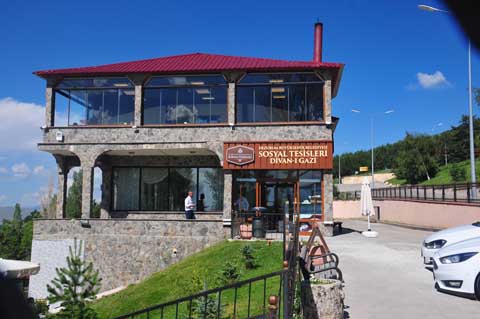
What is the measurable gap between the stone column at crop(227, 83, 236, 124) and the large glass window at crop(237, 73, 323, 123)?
408 millimetres

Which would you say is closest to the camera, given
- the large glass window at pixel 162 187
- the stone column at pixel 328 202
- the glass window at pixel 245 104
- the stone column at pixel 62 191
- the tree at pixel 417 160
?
the stone column at pixel 328 202

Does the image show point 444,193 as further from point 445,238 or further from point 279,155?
point 445,238

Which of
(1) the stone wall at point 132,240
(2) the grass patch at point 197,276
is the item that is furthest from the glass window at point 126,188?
(2) the grass patch at point 197,276

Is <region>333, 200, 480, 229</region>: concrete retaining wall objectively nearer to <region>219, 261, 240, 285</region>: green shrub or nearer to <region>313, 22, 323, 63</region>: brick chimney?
<region>313, 22, 323, 63</region>: brick chimney

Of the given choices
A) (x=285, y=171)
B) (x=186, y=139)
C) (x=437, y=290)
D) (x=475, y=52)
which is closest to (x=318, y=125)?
(x=285, y=171)

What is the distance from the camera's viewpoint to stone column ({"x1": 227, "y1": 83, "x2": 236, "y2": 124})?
872 inches

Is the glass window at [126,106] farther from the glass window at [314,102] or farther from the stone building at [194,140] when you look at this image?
the glass window at [314,102]

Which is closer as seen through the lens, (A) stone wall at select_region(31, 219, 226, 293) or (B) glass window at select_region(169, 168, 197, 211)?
(A) stone wall at select_region(31, 219, 226, 293)

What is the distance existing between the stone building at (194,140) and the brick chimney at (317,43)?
0.97 feet

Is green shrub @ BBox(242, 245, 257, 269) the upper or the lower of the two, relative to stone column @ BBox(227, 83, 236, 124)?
lower

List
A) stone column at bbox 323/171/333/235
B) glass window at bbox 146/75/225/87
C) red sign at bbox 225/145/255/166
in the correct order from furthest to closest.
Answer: glass window at bbox 146/75/225/87, red sign at bbox 225/145/255/166, stone column at bbox 323/171/333/235

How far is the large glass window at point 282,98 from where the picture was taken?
868 inches

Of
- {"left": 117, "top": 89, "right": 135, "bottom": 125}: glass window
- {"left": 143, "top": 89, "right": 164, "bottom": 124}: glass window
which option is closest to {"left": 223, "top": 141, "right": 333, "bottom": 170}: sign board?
{"left": 143, "top": 89, "right": 164, "bottom": 124}: glass window

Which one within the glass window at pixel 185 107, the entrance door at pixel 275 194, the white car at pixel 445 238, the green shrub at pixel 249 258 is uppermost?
the glass window at pixel 185 107
